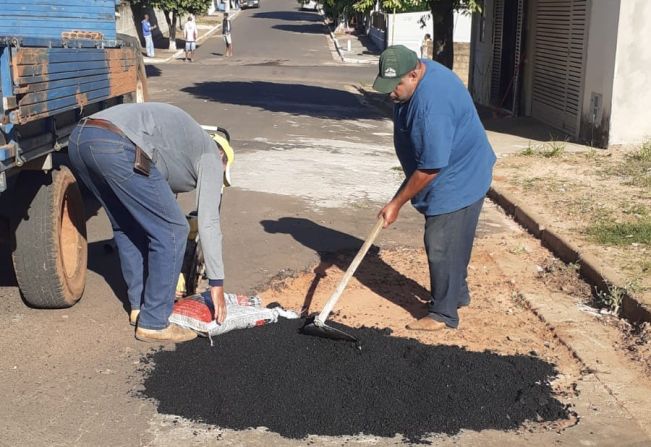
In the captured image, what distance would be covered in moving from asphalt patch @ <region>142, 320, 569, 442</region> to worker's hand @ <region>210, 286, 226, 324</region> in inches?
7.9

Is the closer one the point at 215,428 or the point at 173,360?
the point at 215,428

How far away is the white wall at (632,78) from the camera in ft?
39.9

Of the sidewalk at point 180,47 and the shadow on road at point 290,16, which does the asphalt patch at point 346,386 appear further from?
the shadow on road at point 290,16

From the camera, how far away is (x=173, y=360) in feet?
15.6

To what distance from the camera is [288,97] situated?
70.5 feet

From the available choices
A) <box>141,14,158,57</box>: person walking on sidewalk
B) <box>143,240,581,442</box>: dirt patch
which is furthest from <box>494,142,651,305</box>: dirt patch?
<box>141,14,158,57</box>: person walking on sidewalk

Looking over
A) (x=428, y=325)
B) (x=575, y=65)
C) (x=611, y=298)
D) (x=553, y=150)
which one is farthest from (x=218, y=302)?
(x=575, y=65)

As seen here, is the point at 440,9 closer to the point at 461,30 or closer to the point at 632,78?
the point at 632,78

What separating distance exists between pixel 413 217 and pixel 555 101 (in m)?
7.56

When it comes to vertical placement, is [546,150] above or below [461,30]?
below

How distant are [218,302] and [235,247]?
8.64ft

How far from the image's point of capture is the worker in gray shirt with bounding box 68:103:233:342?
4523mm

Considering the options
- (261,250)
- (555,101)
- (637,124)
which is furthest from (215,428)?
(555,101)

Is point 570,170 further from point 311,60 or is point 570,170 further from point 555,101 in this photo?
point 311,60
